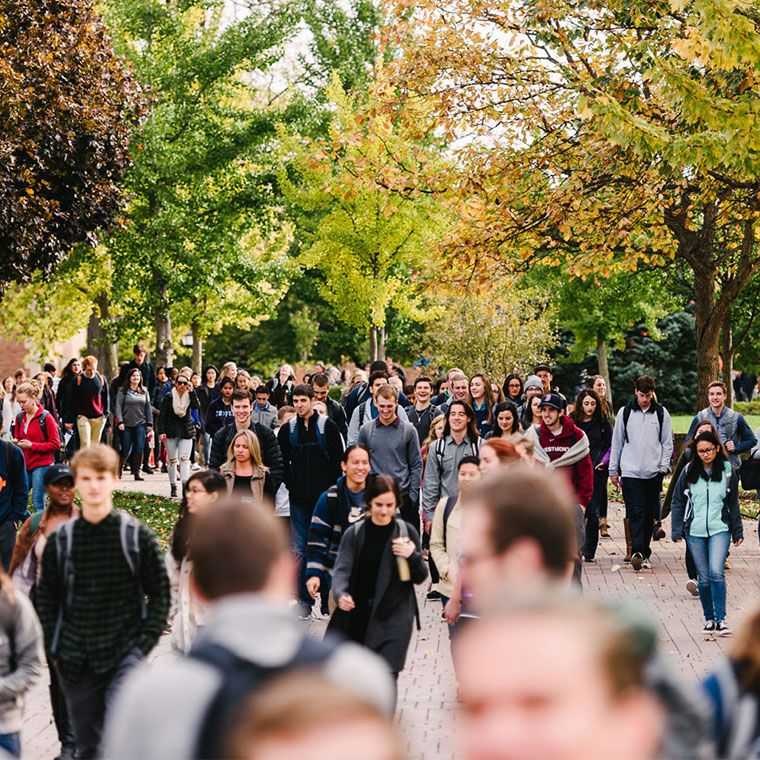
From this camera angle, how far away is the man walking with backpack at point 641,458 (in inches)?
543

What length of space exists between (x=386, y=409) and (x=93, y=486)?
6.07 meters

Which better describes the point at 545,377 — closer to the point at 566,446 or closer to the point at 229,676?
the point at 566,446

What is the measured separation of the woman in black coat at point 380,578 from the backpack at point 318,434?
14.9ft

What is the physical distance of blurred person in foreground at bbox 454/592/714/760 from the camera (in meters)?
1.70

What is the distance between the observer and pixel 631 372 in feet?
172

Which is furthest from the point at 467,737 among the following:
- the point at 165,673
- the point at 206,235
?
the point at 206,235

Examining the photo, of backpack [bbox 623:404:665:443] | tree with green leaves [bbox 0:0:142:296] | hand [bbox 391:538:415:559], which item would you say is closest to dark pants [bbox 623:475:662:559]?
backpack [bbox 623:404:665:443]

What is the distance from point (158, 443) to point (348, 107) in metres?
13.3

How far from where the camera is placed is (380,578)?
24.0 feet

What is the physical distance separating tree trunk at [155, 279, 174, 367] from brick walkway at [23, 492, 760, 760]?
1707cm

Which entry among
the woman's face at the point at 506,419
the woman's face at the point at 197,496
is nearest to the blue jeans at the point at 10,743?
the woman's face at the point at 197,496

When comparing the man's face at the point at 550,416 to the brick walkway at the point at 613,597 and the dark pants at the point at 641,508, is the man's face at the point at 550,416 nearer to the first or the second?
the brick walkway at the point at 613,597

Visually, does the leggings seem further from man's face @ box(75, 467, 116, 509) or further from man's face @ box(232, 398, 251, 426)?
man's face @ box(75, 467, 116, 509)

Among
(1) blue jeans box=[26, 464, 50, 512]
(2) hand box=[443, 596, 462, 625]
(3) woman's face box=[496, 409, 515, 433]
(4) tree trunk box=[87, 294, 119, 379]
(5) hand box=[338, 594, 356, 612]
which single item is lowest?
(2) hand box=[443, 596, 462, 625]
